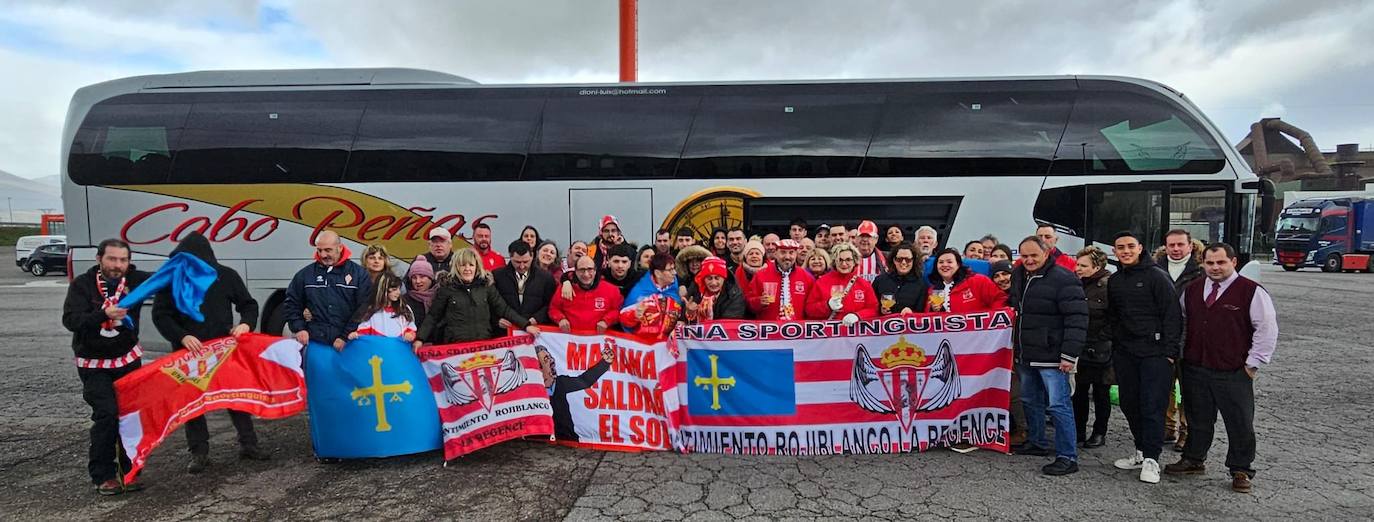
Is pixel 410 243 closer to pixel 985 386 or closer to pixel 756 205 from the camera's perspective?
pixel 756 205

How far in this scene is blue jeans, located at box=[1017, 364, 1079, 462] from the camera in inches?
179

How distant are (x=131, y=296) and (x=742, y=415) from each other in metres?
4.06

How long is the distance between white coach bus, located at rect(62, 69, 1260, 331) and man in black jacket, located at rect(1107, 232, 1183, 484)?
3456 millimetres

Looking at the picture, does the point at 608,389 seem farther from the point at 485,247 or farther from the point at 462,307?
the point at 485,247

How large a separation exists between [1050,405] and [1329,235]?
2872cm

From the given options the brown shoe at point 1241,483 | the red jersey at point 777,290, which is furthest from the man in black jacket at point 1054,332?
the red jersey at point 777,290

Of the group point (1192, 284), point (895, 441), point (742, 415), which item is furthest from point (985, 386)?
point (742, 415)

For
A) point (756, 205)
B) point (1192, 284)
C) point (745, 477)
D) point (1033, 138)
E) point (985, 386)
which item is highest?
point (1033, 138)

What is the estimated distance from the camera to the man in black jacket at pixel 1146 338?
4391mm

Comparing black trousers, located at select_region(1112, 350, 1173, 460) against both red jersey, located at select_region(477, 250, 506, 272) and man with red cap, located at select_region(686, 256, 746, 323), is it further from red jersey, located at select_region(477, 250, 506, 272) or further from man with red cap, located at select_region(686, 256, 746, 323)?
red jersey, located at select_region(477, 250, 506, 272)

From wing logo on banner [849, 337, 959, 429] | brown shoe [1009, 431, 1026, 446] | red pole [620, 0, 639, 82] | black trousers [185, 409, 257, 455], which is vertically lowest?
brown shoe [1009, 431, 1026, 446]

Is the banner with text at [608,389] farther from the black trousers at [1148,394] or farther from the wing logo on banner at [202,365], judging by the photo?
the black trousers at [1148,394]

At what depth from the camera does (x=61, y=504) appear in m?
4.12

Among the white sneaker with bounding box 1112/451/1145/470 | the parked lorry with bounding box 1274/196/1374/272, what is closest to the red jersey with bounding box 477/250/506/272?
the white sneaker with bounding box 1112/451/1145/470
